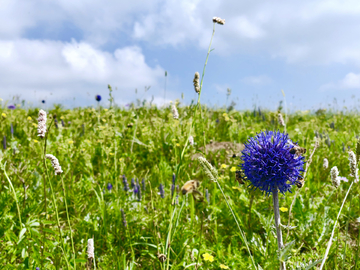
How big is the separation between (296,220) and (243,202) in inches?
19.3

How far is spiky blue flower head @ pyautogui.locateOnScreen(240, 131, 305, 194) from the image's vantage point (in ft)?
4.70

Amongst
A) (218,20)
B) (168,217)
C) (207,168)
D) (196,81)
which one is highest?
(218,20)

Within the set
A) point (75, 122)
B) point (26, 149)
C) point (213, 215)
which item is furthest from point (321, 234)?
point (75, 122)

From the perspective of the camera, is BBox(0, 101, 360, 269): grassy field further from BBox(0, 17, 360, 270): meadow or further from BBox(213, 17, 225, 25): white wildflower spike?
BBox(213, 17, 225, 25): white wildflower spike

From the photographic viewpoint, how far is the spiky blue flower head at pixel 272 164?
4.70ft

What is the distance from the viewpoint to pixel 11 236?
74.7 inches

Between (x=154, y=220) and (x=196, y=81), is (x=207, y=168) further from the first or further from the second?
(x=154, y=220)

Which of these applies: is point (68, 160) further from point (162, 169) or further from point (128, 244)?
point (128, 244)

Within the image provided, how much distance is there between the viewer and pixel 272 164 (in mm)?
1451

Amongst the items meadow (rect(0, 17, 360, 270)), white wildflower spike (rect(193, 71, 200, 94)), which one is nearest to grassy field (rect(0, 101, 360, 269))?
meadow (rect(0, 17, 360, 270))

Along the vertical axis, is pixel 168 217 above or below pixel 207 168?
below

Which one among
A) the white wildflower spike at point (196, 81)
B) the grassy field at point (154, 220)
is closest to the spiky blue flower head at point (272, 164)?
the grassy field at point (154, 220)

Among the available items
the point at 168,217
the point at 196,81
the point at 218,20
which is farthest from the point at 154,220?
the point at 218,20

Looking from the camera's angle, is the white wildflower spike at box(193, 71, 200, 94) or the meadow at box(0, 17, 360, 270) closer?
the meadow at box(0, 17, 360, 270)
